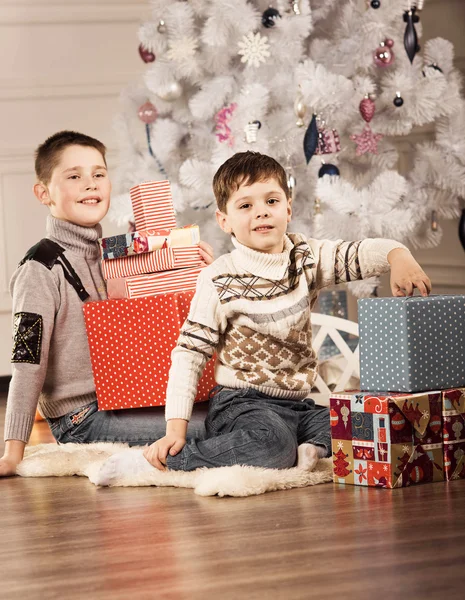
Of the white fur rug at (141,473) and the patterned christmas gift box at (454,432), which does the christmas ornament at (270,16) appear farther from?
the patterned christmas gift box at (454,432)

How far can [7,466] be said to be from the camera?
6.59ft

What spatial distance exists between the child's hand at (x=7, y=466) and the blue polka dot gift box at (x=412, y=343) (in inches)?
29.8

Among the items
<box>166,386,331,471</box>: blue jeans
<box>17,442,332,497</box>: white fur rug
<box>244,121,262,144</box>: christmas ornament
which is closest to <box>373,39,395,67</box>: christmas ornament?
<box>244,121,262,144</box>: christmas ornament

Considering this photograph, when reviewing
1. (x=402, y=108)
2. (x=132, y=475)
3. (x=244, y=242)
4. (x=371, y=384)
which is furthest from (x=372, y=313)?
(x=402, y=108)

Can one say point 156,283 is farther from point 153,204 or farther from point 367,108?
point 367,108

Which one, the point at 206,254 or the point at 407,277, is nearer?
the point at 407,277

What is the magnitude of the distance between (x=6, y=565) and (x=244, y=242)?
2.63 ft

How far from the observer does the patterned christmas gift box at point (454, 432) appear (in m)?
1.71

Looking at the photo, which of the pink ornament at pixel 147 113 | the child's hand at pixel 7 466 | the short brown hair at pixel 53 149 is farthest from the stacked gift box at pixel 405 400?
the pink ornament at pixel 147 113

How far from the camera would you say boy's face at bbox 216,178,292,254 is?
6.17 ft

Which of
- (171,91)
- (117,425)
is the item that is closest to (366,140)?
(171,91)

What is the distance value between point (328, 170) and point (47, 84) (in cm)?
147

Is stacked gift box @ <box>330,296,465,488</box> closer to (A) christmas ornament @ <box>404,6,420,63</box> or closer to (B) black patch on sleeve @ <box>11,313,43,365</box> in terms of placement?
(B) black patch on sleeve @ <box>11,313,43,365</box>

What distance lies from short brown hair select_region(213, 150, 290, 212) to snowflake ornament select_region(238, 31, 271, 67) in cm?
97
